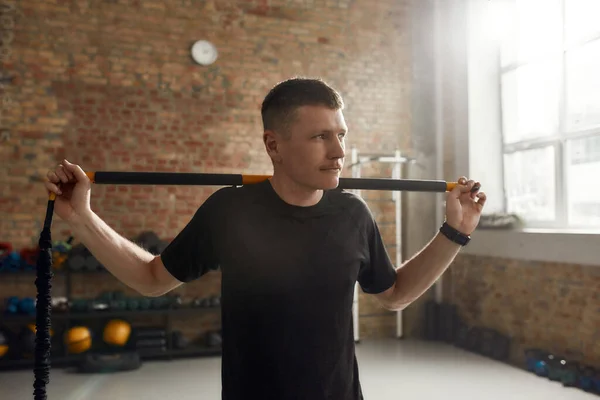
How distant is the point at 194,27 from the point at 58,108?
160cm

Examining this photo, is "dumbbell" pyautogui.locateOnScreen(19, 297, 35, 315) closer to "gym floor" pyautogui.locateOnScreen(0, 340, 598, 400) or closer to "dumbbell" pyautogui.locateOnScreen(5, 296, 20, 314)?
"dumbbell" pyautogui.locateOnScreen(5, 296, 20, 314)

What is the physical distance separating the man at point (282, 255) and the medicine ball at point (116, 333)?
3.71 m

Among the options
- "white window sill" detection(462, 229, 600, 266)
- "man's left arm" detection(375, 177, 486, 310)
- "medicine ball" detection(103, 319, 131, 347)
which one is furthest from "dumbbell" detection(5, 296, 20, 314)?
"white window sill" detection(462, 229, 600, 266)

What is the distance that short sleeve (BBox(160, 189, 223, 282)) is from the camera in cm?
139

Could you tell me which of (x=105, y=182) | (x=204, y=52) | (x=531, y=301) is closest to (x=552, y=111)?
(x=531, y=301)

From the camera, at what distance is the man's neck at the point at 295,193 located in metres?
1.39

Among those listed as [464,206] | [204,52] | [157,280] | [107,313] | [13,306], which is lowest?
[107,313]

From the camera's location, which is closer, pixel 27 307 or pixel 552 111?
pixel 27 307

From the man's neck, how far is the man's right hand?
0.50 metres

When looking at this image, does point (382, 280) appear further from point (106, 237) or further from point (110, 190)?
point (110, 190)

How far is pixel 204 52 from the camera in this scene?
18.2 feet

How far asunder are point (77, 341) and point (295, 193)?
4047 mm

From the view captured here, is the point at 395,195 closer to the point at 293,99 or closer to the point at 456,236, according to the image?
the point at 456,236

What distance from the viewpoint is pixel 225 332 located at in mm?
1320
